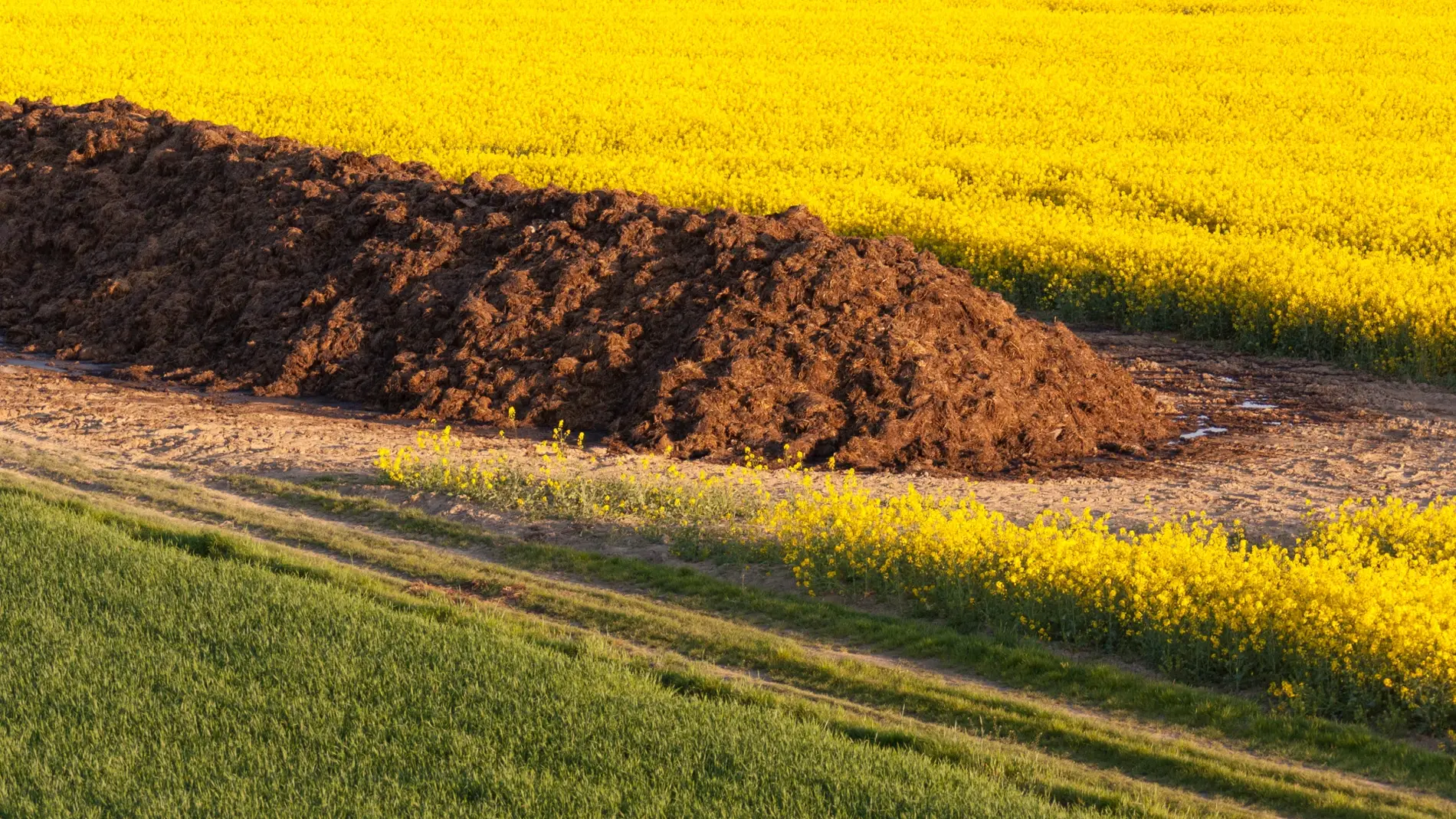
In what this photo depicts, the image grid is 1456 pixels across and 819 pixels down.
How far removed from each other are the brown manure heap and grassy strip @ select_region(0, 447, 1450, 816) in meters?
3.75

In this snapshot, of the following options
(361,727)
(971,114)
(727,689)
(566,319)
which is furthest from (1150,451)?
(971,114)

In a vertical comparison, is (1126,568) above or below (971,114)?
below

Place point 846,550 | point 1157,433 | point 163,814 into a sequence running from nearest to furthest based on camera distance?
point 163,814 < point 846,550 < point 1157,433

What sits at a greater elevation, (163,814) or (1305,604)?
(1305,604)

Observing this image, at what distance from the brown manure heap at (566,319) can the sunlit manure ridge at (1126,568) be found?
1.68 meters

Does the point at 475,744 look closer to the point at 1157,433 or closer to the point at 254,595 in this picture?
the point at 254,595

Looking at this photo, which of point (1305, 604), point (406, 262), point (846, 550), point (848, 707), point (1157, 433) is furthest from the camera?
point (406, 262)

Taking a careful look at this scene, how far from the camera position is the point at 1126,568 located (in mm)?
10070

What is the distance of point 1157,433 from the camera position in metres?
15.6

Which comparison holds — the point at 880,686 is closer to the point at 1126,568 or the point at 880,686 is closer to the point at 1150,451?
the point at 1126,568

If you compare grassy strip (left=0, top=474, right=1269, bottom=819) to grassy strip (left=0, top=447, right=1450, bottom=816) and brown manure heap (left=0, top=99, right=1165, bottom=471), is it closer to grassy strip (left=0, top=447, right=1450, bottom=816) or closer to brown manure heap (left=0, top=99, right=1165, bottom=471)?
grassy strip (left=0, top=447, right=1450, bottom=816)

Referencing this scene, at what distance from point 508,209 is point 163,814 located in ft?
39.2

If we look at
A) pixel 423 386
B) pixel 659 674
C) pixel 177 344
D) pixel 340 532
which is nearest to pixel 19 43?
pixel 177 344

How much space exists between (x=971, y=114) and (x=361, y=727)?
2948 centimetres
